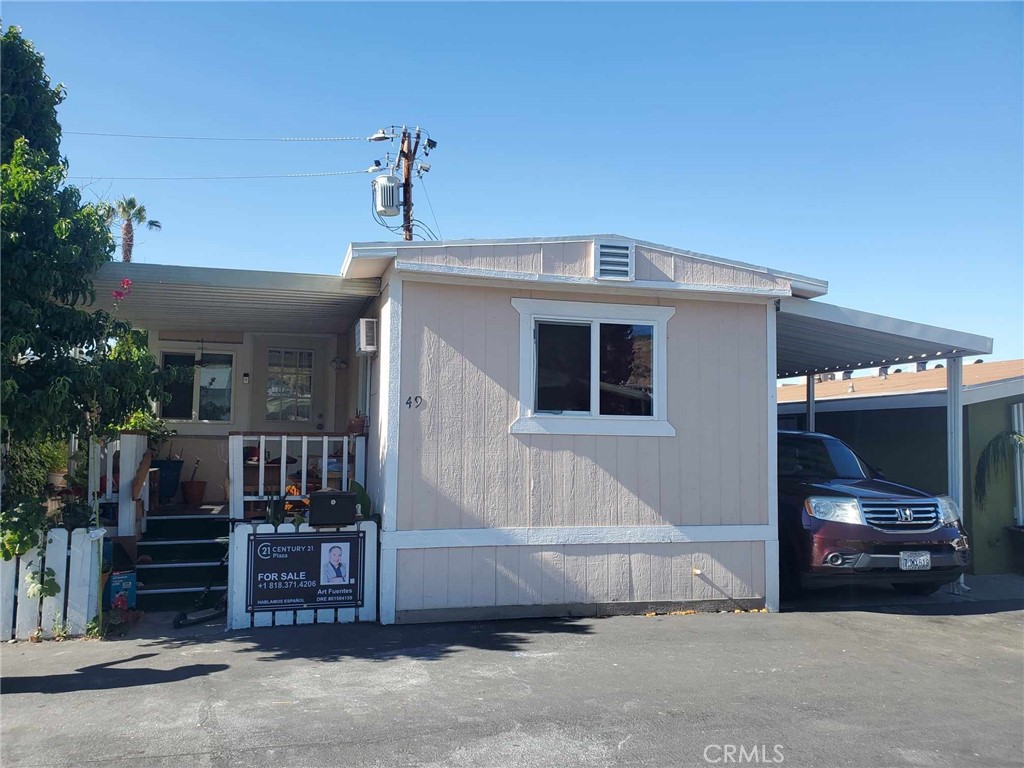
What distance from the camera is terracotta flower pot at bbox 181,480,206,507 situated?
34.9 ft

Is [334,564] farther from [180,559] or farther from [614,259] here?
[614,259]

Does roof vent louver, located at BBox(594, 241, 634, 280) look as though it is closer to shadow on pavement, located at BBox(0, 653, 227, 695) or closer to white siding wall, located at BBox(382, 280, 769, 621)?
white siding wall, located at BBox(382, 280, 769, 621)

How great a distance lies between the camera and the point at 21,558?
6473 mm

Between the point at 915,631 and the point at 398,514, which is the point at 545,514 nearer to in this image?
the point at 398,514

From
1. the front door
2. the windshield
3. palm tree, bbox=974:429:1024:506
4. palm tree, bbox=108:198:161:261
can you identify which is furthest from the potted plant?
palm tree, bbox=108:198:161:261

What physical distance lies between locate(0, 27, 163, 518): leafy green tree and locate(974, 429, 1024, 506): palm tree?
1045 cm

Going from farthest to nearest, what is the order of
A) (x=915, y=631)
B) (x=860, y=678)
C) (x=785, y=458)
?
(x=785, y=458), (x=915, y=631), (x=860, y=678)

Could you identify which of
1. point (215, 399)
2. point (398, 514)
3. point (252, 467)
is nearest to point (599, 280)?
point (398, 514)

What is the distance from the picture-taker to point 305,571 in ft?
23.4

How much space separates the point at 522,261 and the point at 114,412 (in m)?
4.00

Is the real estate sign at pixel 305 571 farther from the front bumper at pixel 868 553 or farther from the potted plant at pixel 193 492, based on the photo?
the front bumper at pixel 868 553

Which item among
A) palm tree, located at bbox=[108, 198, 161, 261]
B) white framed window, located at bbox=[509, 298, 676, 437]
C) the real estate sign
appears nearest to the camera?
the real estate sign

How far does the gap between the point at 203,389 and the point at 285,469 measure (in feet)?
13.6

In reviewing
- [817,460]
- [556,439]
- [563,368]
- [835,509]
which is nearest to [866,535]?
[835,509]
